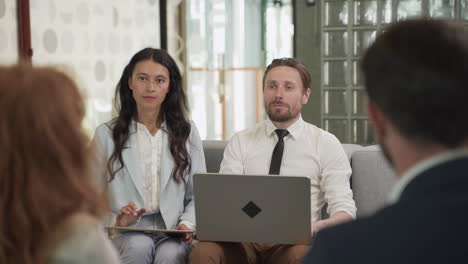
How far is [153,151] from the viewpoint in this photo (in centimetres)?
282

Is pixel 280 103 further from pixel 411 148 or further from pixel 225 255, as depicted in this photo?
pixel 411 148

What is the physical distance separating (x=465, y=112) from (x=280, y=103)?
194 cm

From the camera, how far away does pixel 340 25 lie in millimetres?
4691

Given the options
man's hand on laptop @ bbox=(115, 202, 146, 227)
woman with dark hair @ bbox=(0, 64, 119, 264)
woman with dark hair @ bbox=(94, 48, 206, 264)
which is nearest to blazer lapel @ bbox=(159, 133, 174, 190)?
woman with dark hair @ bbox=(94, 48, 206, 264)

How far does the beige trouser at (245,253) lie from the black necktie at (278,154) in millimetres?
354

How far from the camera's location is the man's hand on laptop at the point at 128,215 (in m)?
2.41

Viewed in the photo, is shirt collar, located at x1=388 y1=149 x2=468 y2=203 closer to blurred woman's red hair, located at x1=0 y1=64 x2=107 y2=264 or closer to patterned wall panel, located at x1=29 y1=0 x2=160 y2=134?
blurred woman's red hair, located at x1=0 y1=64 x2=107 y2=264

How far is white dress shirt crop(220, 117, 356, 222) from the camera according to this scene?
265 cm

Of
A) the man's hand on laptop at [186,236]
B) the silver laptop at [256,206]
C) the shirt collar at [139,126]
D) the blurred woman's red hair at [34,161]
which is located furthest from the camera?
the shirt collar at [139,126]

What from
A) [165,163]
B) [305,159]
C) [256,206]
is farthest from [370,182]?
[165,163]

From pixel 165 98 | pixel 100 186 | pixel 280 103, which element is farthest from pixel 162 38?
pixel 100 186

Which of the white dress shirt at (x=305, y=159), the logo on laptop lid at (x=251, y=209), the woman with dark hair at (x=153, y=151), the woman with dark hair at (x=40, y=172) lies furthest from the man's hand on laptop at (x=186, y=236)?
the woman with dark hair at (x=40, y=172)

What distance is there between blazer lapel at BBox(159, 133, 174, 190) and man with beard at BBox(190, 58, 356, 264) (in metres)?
0.25

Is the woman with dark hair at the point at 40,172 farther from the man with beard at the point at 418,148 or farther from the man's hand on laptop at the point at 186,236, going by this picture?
the man's hand on laptop at the point at 186,236
